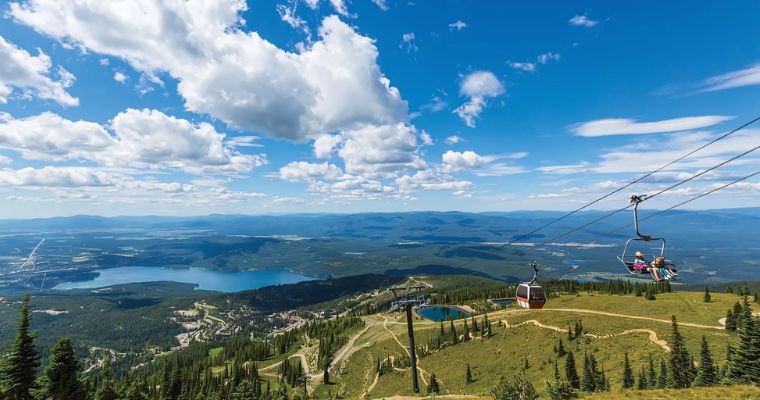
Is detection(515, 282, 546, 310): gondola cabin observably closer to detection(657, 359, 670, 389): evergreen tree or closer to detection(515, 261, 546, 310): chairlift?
detection(515, 261, 546, 310): chairlift

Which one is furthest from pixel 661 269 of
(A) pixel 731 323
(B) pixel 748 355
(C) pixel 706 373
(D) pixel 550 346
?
(D) pixel 550 346

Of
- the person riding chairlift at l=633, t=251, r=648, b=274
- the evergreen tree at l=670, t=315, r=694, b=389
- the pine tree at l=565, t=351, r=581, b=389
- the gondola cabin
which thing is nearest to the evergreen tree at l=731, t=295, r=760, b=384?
the evergreen tree at l=670, t=315, r=694, b=389

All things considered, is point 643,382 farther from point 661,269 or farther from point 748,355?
point 661,269

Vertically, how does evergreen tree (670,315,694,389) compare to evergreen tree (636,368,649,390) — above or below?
above

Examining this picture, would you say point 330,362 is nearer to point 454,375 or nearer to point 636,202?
point 454,375

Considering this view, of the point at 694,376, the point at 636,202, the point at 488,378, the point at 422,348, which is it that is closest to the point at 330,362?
the point at 422,348

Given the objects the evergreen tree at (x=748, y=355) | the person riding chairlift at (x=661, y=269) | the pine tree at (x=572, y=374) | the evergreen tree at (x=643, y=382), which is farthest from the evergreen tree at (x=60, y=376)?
the evergreen tree at (x=748, y=355)

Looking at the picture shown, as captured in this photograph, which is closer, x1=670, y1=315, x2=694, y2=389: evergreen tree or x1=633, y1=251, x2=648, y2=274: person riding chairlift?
x1=633, y1=251, x2=648, y2=274: person riding chairlift
